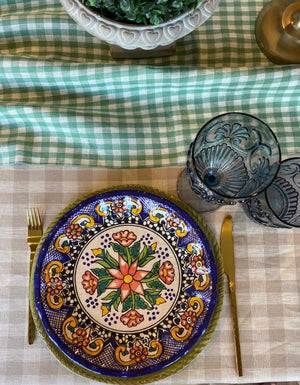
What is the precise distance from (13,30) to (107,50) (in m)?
0.17

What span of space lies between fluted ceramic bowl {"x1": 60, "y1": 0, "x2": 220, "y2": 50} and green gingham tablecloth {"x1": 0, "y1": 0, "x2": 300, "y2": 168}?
0.42 feet

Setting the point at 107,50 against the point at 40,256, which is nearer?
the point at 40,256

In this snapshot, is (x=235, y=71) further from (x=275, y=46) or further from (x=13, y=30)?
(x=13, y=30)

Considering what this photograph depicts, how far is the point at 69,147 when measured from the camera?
68 centimetres

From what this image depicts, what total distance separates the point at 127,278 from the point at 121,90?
0.32 meters

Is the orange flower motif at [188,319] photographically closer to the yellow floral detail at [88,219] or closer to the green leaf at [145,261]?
the green leaf at [145,261]

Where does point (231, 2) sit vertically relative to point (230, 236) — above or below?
above

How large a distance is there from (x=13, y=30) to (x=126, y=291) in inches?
19.6

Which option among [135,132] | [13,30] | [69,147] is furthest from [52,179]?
[13,30]

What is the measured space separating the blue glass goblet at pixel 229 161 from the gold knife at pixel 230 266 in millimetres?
42

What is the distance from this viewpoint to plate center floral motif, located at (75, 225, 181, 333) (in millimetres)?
602

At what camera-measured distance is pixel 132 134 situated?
2.24 feet

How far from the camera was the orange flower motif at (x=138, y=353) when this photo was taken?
1.93ft

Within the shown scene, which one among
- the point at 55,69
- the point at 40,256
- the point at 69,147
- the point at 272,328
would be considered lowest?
the point at 272,328
